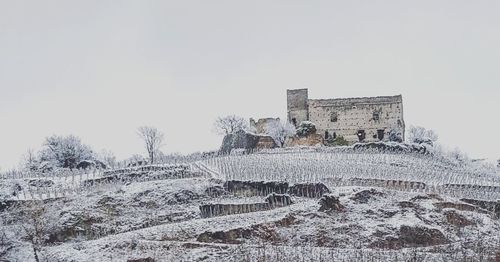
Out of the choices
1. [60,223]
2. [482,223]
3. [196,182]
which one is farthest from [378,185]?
[60,223]

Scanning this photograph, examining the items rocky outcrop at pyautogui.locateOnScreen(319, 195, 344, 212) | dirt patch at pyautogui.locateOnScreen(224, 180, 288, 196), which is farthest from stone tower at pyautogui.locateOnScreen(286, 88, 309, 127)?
rocky outcrop at pyautogui.locateOnScreen(319, 195, 344, 212)

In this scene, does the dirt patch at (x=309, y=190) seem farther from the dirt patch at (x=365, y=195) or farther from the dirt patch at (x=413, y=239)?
the dirt patch at (x=413, y=239)

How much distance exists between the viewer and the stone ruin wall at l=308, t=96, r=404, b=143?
203 ft

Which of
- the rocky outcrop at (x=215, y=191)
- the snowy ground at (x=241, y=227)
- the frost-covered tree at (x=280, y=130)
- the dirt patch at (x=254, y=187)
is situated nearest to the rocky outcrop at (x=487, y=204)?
the snowy ground at (x=241, y=227)

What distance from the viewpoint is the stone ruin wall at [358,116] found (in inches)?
2440

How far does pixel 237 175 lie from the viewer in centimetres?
3266

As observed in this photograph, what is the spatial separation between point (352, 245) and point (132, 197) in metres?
9.43

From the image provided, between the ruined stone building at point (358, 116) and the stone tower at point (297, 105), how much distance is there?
821 millimetres

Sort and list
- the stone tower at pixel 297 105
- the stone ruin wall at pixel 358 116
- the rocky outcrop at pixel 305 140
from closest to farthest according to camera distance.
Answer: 1. the rocky outcrop at pixel 305 140
2. the stone ruin wall at pixel 358 116
3. the stone tower at pixel 297 105

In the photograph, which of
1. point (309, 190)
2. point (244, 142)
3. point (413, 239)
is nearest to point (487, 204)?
point (413, 239)

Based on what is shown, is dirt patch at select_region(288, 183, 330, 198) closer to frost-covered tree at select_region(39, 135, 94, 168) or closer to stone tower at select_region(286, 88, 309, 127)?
frost-covered tree at select_region(39, 135, 94, 168)

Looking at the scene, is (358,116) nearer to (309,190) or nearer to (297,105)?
(297,105)

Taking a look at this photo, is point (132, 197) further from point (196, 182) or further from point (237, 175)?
point (237, 175)

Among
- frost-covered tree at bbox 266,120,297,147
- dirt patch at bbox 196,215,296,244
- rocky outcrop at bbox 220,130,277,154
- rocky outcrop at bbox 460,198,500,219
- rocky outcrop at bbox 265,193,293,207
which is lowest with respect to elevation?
dirt patch at bbox 196,215,296,244
